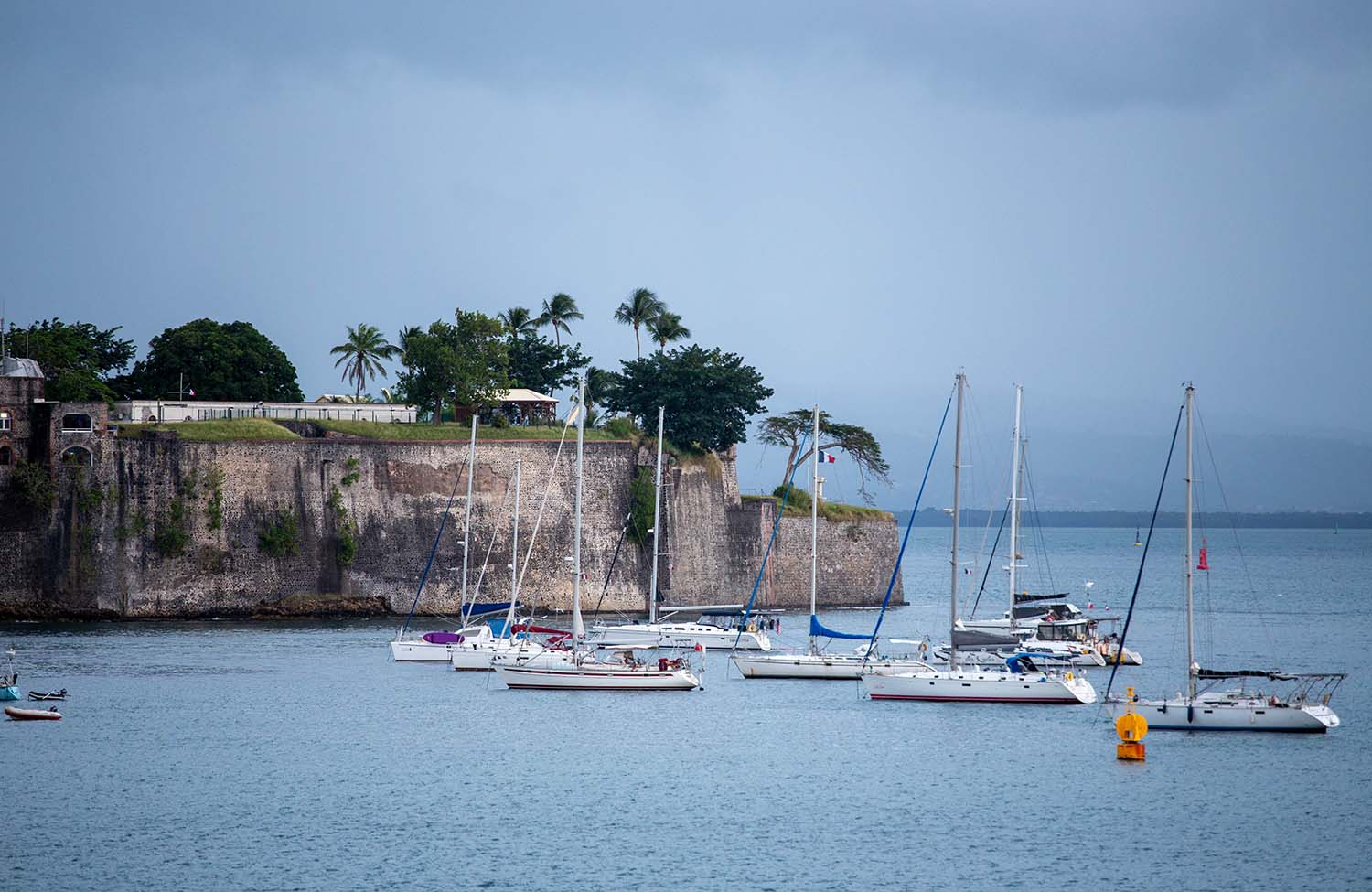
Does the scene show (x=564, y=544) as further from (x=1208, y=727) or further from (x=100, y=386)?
(x=1208, y=727)

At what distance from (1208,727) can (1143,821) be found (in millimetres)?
10338

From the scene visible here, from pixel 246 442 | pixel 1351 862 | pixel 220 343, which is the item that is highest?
pixel 220 343

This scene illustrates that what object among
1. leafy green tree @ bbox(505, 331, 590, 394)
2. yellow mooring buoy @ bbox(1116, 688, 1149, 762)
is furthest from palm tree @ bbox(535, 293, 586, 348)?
yellow mooring buoy @ bbox(1116, 688, 1149, 762)

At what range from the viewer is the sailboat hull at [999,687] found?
168ft

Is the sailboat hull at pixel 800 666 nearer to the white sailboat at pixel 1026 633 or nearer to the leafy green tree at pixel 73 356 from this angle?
the white sailboat at pixel 1026 633

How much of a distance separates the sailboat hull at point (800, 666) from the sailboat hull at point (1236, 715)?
12803 mm

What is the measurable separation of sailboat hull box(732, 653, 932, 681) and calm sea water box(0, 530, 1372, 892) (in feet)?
2.54

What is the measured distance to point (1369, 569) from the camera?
15450cm

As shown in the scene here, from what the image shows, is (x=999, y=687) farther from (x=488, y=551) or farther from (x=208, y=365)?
(x=208, y=365)

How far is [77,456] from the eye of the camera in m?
69.2

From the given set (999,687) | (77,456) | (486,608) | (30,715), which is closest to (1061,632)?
(999,687)

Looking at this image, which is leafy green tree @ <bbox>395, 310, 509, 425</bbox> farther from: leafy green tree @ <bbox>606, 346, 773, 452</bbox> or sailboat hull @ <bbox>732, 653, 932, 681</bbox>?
sailboat hull @ <bbox>732, 653, 932, 681</bbox>

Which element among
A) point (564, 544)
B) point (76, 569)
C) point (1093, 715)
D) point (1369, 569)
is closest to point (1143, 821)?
point (1093, 715)

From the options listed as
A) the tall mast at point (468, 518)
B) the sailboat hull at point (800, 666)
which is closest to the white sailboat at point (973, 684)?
the sailboat hull at point (800, 666)
